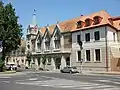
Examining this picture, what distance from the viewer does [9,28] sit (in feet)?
175

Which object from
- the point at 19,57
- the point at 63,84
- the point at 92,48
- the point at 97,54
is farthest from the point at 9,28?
the point at 19,57

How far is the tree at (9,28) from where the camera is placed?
52769mm

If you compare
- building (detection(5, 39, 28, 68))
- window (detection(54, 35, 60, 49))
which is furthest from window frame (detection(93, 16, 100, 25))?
building (detection(5, 39, 28, 68))

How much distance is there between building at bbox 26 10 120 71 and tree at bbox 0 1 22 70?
11467 mm

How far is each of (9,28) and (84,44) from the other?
1530cm

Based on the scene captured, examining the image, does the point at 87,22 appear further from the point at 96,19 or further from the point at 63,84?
the point at 63,84

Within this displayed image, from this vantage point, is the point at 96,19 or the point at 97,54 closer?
the point at 97,54

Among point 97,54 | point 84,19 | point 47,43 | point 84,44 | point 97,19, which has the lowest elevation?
point 97,54

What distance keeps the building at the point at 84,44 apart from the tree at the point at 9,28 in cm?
1147

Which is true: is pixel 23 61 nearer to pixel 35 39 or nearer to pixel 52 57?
pixel 35 39

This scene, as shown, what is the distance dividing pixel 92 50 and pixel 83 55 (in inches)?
116

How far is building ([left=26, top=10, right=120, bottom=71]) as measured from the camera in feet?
163

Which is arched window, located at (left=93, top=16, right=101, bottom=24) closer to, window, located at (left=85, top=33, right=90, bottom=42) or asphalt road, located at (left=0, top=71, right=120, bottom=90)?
window, located at (left=85, top=33, right=90, bottom=42)

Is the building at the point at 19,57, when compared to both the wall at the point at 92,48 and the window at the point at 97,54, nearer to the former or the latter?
the wall at the point at 92,48
